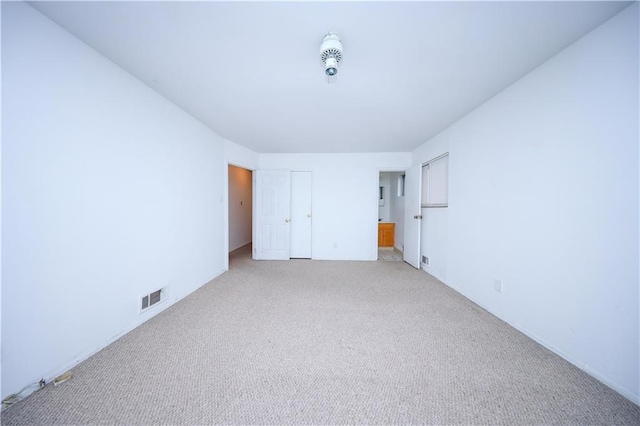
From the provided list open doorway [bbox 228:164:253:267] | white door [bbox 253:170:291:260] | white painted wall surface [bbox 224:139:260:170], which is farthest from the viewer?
open doorway [bbox 228:164:253:267]

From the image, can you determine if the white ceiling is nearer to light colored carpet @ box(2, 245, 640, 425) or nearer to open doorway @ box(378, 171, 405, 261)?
light colored carpet @ box(2, 245, 640, 425)

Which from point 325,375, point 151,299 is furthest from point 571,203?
point 151,299

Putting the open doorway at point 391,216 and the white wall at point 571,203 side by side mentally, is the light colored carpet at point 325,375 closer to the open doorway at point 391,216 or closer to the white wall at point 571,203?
the white wall at point 571,203

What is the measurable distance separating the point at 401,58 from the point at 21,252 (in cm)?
286

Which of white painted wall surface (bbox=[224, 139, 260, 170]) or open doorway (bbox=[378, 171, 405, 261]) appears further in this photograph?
open doorway (bbox=[378, 171, 405, 261])

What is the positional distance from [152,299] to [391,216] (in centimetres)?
584

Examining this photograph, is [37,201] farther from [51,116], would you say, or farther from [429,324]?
[429,324]

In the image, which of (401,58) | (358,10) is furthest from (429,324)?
(358,10)

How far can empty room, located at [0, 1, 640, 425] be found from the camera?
4.13 feet

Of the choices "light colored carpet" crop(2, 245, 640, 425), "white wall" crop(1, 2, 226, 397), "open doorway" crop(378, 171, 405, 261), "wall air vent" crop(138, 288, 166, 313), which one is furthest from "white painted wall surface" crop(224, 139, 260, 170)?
"open doorway" crop(378, 171, 405, 261)

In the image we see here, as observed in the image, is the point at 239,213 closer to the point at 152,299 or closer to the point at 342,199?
the point at 342,199

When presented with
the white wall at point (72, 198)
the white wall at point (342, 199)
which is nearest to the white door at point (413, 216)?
the white wall at point (342, 199)

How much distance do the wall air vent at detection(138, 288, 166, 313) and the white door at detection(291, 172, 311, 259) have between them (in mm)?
2699

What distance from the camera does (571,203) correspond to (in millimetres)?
1577
